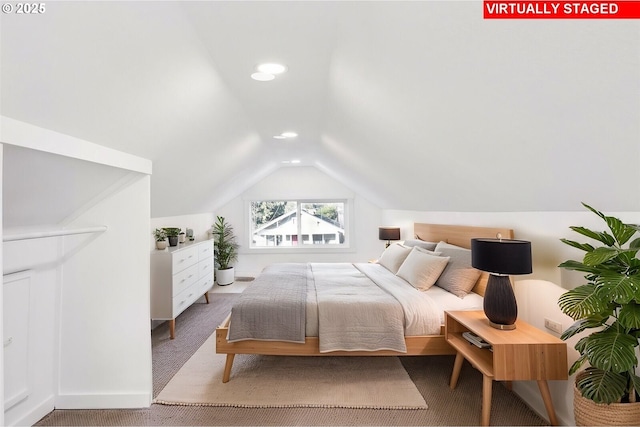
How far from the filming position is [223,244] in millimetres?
5816

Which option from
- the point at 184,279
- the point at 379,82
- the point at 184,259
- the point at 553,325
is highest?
the point at 379,82

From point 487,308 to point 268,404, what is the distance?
1674 millimetres

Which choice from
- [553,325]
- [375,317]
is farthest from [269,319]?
[553,325]

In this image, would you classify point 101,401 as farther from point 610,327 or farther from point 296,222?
point 296,222

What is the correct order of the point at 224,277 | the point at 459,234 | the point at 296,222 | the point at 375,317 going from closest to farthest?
the point at 375,317 → the point at 459,234 → the point at 224,277 → the point at 296,222

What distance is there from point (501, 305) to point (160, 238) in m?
3.54

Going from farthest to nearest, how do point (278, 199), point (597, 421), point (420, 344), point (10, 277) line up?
point (278, 199) < point (420, 344) < point (10, 277) < point (597, 421)

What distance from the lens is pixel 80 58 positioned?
4.10 feet

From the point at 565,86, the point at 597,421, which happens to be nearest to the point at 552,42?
the point at 565,86

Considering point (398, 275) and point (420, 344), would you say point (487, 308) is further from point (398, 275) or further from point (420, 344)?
point (398, 275)

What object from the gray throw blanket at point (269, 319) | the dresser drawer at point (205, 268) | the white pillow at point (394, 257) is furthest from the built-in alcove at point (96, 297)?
the white pillow at point (394, 257)

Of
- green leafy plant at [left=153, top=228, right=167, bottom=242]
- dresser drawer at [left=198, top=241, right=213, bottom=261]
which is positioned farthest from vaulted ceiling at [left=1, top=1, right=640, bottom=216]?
dresser drawer at [left=198, top=241, right=213, bottom=261]

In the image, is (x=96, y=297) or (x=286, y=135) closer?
(x=96, y=297)

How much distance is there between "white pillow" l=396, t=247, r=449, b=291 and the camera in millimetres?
2979
